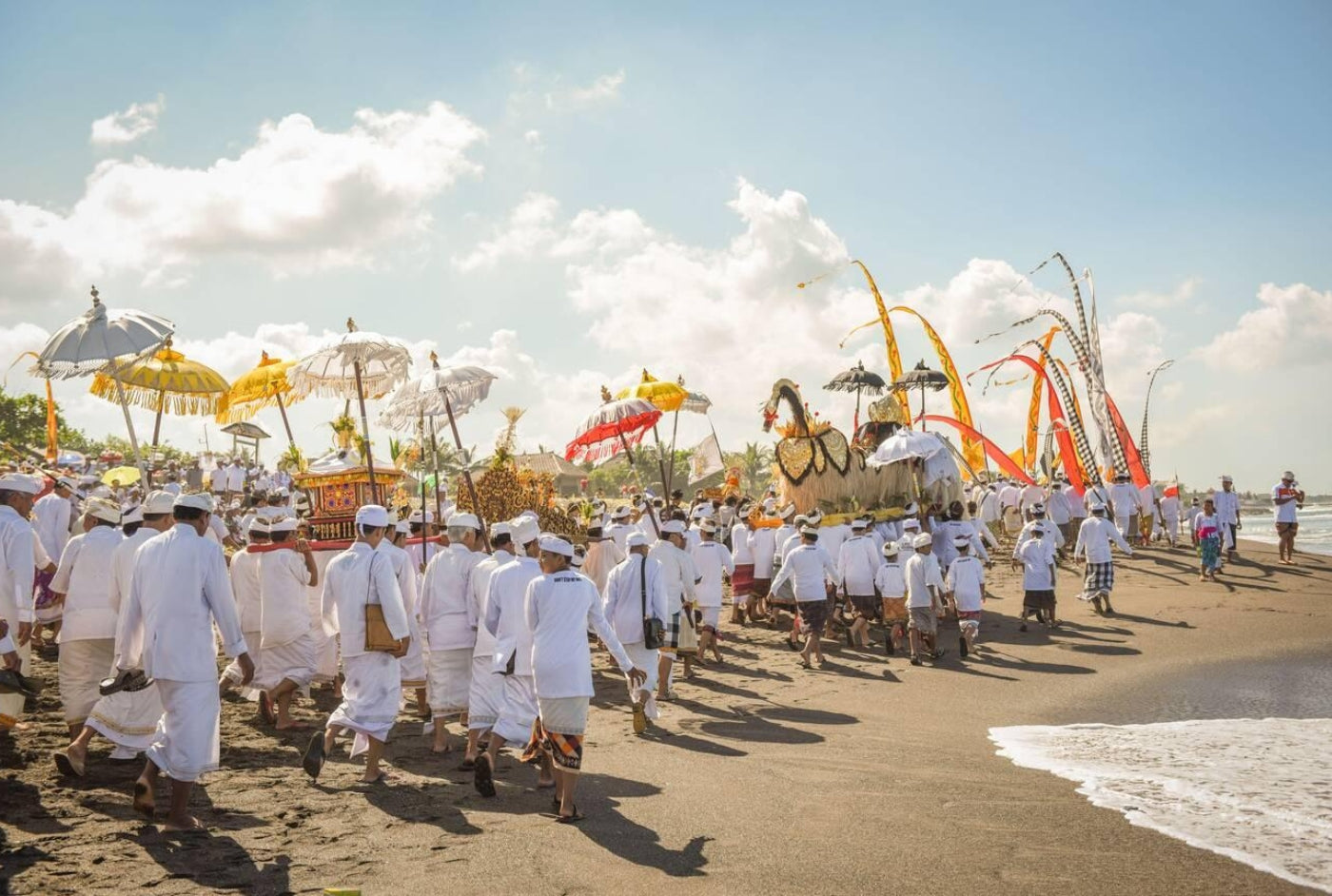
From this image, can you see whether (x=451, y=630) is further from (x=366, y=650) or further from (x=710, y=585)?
(x=710, y=585)

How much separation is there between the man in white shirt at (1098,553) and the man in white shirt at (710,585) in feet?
21.3

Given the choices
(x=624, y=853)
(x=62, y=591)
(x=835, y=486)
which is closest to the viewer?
(x=624, y=853)

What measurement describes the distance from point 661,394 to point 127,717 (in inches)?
421

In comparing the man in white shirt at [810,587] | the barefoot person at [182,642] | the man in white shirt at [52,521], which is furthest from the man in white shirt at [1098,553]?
the man in white shirt at [52,521]

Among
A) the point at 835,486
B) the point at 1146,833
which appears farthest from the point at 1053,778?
the point at 835,486

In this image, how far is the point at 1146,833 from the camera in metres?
5.80

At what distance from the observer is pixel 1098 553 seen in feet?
50.8

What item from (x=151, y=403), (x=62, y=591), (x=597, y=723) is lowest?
(x=597, y=723)

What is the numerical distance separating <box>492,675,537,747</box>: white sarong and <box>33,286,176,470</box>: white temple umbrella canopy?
494 cm

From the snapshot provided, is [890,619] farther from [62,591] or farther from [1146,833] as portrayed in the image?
[62,591]

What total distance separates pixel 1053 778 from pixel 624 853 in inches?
138

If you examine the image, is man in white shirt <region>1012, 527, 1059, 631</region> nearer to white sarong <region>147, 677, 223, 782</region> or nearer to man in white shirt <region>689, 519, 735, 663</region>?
man in white shirt <region>689, 519, 735, 663</region>

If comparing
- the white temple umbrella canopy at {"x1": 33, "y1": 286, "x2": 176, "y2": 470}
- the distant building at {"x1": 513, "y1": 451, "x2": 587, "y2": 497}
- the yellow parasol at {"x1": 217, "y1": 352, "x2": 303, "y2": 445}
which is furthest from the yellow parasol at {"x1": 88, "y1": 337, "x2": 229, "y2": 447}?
the distant building at {"x1": 513, "y1": 451, "x2": 587, "y2": 497}

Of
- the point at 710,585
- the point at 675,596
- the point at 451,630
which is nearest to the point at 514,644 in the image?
the point at 451,630
